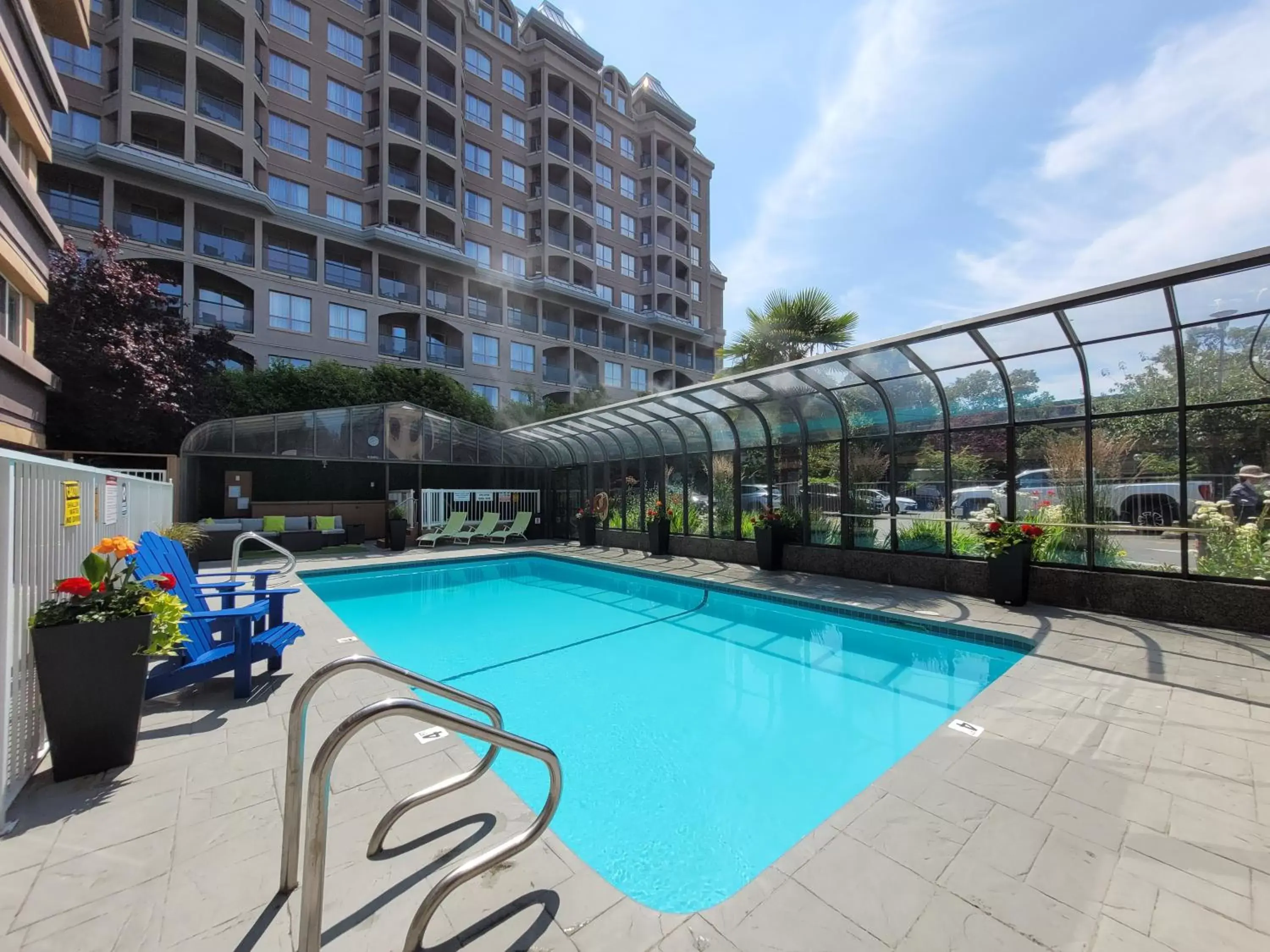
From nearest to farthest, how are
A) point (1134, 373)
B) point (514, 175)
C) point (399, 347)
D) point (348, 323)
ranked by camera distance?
point (1134, 373) < point (348, 323) < point (399, 347) < point (514, 175)

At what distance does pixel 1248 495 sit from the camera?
5.40 metres

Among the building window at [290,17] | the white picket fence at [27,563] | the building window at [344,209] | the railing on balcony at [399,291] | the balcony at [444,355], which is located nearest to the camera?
the white picket fence at [27,563]

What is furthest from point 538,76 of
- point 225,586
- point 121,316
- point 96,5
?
point 225,586

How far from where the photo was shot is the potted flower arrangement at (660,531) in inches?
457

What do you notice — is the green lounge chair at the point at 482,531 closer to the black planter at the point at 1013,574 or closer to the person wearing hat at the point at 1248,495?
the black planter at the point at 1013,574

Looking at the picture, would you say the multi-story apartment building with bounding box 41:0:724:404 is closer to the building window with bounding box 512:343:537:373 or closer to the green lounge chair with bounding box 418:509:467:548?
the building window with bounding box 512:343:537:373

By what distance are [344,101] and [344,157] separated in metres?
2.56

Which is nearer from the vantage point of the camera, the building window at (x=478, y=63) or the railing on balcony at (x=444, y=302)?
the railing on balcony at (x=444, y=302)

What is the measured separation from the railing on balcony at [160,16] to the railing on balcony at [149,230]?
22.2 ft

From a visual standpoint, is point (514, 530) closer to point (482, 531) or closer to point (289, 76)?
point (482, 531)

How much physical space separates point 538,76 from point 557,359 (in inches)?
650

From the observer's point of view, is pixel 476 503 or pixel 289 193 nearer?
pixel 476 503

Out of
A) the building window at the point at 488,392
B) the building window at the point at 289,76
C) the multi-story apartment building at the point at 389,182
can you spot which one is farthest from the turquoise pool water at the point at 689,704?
the building window at the point at 289,76

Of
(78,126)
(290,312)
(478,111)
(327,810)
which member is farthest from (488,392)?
(327,810)
